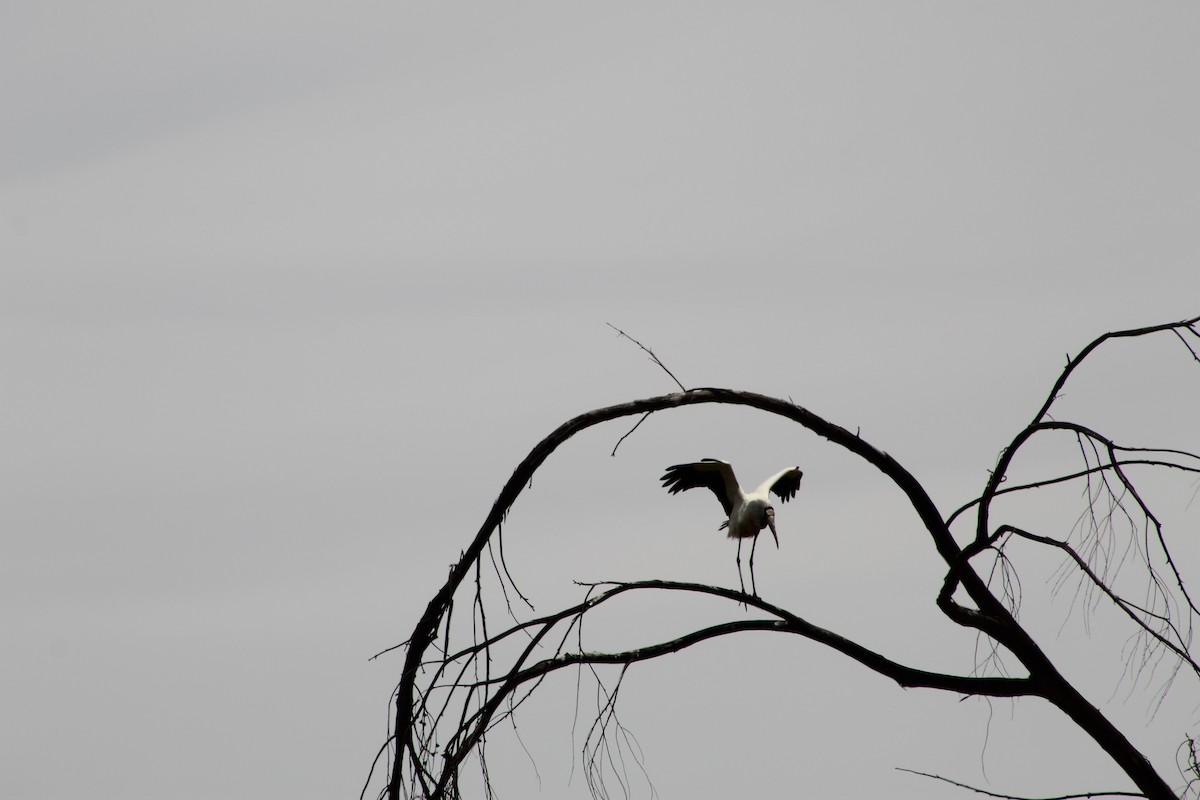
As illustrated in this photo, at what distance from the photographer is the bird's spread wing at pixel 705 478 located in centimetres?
1112

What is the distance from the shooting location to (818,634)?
6.69 metres

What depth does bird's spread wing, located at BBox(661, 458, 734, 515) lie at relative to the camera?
11.1m

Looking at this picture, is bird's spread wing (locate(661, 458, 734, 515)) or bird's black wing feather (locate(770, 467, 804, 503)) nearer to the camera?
bird's spread wing (locate(661, 458, 734, 515))

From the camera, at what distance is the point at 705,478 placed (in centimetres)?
1138

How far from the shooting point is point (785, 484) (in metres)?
12.2

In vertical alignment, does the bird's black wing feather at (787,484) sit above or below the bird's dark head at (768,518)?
above

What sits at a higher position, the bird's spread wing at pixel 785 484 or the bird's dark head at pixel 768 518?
the bird's spread wing at pixel 785 484

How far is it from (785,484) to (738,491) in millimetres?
706

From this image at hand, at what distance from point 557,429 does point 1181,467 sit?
2977mm

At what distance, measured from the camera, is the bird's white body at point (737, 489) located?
1118 centimetres

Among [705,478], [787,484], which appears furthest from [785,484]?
[705,478]

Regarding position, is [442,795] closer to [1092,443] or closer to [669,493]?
[1092,443]

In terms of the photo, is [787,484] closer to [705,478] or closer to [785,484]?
[785,484]

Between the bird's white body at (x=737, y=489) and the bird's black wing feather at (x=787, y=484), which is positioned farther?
the bird's black wing feather at (x=787, y=484)
